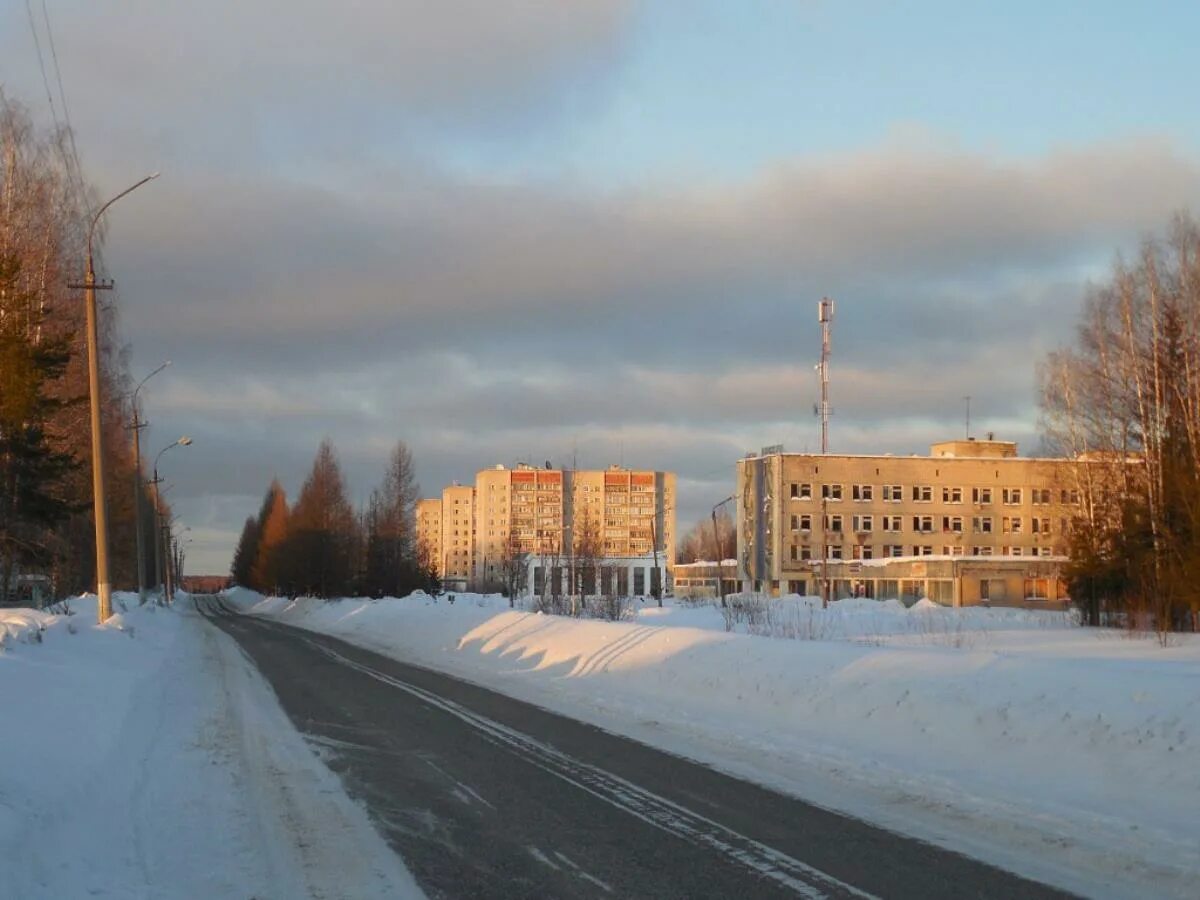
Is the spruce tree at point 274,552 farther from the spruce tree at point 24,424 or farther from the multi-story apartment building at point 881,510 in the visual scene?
the spruce tree at point 24,424

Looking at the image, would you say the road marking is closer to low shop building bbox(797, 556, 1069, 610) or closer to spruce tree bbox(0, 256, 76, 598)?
spruce tree bbox(0, 256, 76, 598)

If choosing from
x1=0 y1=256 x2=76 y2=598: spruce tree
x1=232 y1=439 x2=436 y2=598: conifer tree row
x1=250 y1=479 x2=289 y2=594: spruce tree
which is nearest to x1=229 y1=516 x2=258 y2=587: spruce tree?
x1=250 y1=479 x2=289 y2=594: spruce tree

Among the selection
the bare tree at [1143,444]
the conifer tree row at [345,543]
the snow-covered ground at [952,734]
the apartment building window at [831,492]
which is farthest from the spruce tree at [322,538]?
the snow-covered ground at [952,734]

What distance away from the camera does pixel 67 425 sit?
46.4m

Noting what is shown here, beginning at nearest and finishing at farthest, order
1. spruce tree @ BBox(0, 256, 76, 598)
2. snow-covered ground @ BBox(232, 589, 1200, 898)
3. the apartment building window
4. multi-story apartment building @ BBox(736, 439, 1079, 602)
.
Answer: snow-covered ground @ BBox(232, 589, 1200, 898), spruce tree @ BBox(0, 256, 76, 598), multi-story apartment building @ BBox(736, 439, 1079, 602), the apartment building window

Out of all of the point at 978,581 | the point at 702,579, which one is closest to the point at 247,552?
the point at 702,579

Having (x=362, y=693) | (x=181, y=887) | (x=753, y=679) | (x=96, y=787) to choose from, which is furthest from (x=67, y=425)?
(x=181, y=887)

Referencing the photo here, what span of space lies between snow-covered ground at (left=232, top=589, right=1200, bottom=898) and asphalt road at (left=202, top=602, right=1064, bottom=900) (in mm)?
593

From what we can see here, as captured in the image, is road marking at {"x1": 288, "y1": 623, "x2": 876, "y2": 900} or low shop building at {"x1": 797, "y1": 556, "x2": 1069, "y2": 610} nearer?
road marking at {"x1": 288, "y1": 623, "x2": 876, "y2": 900}

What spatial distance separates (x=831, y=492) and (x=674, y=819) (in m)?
91.7

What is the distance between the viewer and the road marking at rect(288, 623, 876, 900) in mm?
7574

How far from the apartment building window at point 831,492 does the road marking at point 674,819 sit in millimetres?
85298

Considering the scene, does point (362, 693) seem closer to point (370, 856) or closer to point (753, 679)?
point (753, 679)

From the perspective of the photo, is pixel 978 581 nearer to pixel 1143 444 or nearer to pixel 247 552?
pixel 1143 444
